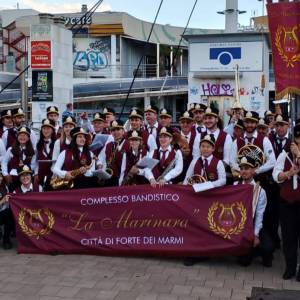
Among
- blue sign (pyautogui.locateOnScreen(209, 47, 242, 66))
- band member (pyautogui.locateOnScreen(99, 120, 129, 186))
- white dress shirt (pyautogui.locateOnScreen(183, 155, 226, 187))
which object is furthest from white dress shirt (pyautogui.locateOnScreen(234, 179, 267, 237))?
blue sign (pyautogui.locateOnScreen(209, 47, 242, 66))

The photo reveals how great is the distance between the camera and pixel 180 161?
7.23 metres

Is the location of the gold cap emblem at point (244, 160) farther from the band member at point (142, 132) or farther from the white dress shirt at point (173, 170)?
the band member at point (142, 132)

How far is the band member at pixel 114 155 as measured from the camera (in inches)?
305

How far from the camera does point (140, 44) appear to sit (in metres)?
45.6

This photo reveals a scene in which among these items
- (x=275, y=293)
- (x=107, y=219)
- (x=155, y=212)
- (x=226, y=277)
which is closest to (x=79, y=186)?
(x=107, y=219)

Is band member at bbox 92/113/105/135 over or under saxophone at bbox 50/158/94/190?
over

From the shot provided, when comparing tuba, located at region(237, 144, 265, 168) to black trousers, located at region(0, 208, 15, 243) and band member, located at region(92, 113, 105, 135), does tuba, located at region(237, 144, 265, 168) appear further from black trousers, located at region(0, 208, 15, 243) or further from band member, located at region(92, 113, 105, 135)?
black trousers, located at region(0, 208, 15, 243)

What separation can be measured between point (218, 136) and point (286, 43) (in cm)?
175

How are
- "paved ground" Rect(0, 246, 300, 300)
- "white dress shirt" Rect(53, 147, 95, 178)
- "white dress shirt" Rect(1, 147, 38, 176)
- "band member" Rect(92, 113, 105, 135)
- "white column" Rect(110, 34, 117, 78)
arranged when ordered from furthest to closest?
1. "white column" Rect(110, 34, 117, 78)
2. "band member" Rect(92, 113, 105, 135)
3. "white dress shirt" Rect(1, 147, 38, 176)
4. "white dress shirt" Rect(53, 147, 95, 178)
5. "paved ground" Rect(0, 246, 300, 300)

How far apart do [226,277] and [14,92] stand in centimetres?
2536

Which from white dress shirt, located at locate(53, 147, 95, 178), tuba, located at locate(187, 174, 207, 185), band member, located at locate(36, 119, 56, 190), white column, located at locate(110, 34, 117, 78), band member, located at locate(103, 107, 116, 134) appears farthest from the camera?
white column, located at locate(110, 34, 117, 78)

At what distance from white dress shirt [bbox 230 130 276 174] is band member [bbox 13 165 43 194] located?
8.91ft

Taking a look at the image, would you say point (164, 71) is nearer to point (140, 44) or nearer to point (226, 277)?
point (140, 44)

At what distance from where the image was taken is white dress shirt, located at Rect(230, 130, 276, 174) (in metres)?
6.97
